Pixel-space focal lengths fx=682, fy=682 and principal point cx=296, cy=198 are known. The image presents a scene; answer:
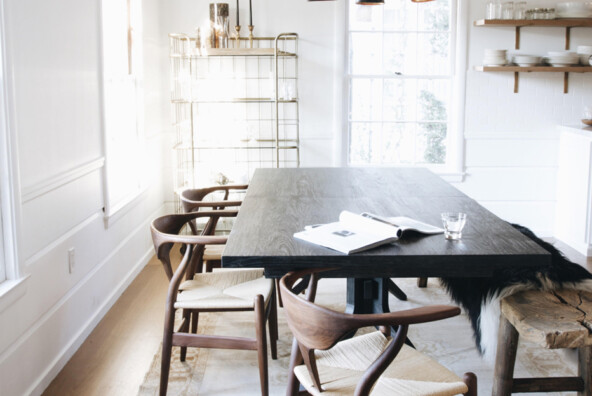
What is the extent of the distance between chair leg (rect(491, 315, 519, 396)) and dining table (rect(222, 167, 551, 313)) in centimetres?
29

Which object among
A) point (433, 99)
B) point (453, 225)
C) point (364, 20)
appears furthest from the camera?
point (433, 99)

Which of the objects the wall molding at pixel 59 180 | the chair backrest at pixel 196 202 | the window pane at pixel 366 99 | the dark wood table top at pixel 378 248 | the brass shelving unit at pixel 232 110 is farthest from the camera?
the window pane at pixel 366 99

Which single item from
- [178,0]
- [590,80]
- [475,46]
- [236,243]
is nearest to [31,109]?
[236,243]

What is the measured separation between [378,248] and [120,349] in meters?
1.70

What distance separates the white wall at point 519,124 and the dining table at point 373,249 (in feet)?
6.29

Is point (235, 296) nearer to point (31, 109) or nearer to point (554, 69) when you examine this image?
point (31, 109)

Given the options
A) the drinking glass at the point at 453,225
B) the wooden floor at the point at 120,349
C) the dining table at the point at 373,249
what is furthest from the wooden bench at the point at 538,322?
the wooden floor at the point at 120,349

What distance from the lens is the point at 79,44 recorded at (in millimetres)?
3584

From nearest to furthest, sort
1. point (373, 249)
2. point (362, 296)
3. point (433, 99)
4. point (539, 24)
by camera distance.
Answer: point (373, 249), point (362, 296), point (539, 24), point (433, 99)

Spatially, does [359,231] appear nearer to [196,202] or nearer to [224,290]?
[224,290]

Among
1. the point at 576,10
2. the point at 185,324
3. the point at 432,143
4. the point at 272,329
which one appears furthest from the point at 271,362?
the point at 576,10

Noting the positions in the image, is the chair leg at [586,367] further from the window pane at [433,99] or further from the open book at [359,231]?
the window pane at [433,99]

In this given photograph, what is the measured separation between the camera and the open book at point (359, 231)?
2.42 m

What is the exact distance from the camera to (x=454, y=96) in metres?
5.90
